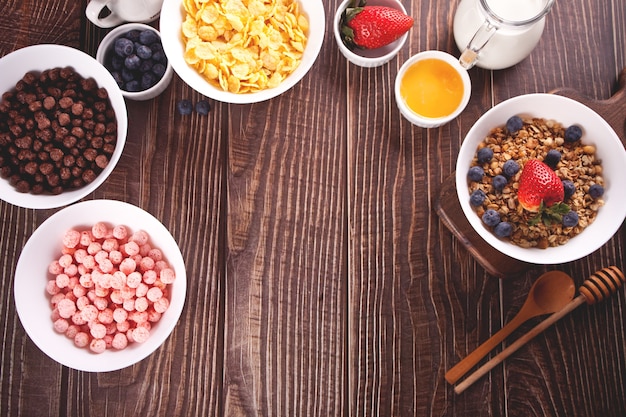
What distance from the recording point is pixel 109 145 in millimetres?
1022

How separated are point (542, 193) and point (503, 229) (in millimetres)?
87

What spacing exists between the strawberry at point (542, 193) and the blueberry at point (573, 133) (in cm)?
9

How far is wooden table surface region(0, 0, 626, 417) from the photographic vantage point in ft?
3.61

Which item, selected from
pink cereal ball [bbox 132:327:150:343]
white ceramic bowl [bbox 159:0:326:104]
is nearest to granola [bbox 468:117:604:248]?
white ceramic bowl [bbox 159:0:326:104]

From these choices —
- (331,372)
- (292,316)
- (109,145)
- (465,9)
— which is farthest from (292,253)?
(465,9)

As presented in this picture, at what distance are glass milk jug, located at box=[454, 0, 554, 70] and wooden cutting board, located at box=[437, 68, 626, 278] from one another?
120 millimetres

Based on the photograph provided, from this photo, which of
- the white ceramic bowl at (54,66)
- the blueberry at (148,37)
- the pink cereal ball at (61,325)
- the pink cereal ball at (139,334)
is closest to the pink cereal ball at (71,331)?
the pink cereal ball at (61,325)

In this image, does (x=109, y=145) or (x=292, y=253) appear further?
(x=292, y=253)

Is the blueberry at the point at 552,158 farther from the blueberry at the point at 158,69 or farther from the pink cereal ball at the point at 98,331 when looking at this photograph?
the pink cereal ball at the point at 98,331

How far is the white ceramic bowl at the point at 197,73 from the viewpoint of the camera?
3.35ft

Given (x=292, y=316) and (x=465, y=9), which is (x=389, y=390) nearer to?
(x=292, y=316)

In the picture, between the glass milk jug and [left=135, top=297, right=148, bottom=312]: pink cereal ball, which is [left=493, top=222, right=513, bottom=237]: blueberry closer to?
the glass milk jug

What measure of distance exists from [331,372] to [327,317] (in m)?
0.10

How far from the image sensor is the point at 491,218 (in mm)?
993
